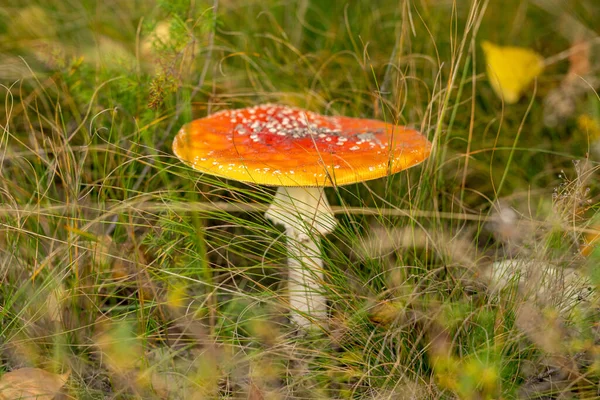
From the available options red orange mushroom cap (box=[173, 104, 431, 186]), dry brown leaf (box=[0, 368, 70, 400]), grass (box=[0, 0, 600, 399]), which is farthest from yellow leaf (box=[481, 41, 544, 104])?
dry brown leaf (box=[0, 368, 70, 400])

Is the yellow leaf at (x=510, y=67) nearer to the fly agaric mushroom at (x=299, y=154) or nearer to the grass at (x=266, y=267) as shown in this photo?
the grass at (x=266, y=267)

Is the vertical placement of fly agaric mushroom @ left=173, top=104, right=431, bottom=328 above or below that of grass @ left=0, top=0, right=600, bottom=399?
above

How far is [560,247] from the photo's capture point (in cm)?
137

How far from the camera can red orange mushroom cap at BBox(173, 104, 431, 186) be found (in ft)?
4.50

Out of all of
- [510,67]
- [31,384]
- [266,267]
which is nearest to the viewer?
[31,384]

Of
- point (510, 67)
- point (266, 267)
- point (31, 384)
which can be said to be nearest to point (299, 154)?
point (266, 267)

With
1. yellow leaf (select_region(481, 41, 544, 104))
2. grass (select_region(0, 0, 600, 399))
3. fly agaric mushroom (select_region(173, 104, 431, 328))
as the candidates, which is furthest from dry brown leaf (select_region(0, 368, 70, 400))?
yellow leaf (select_region(481, 41, 544, 104))

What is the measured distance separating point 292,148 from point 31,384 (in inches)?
30.9

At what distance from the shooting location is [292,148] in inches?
58.6

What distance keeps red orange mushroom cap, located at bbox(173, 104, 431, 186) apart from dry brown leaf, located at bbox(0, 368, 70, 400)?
56 cm

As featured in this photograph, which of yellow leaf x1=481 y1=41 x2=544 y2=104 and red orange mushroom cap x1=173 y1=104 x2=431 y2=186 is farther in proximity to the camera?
yellow leaf x1=481 y1=41 x2=544 y2=104

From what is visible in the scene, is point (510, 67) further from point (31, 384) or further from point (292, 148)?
point (31, 384)

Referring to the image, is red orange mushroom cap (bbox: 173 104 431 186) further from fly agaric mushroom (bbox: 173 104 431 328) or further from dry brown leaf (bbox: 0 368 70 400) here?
dry brown leaf (bbox: 0 368 70 400)

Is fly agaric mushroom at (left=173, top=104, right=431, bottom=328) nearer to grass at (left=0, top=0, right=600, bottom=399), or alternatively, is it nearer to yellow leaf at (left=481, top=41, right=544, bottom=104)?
grass at (left=0, top=0, right=600, bottom=399)
